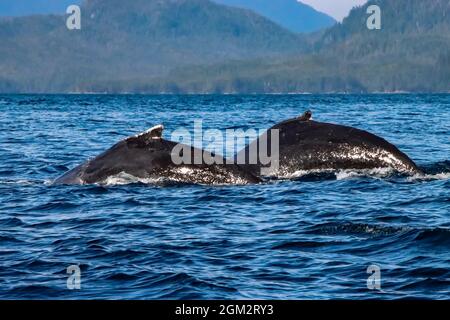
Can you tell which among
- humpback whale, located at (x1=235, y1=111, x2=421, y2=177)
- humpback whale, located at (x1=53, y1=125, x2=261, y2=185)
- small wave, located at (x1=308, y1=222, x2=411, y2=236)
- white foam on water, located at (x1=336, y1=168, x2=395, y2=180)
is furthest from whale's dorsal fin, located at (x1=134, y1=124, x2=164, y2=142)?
white foam on water, located at (x1=336, y1=168, x2=395, y2=180)

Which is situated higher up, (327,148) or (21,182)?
(327,148)

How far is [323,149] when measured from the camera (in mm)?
19719

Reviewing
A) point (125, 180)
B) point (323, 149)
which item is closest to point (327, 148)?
point (323, 149)

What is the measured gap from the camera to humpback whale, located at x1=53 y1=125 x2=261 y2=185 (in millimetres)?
17797

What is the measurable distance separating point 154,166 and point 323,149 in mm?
3952

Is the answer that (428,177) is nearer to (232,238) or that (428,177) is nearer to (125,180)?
(125,180)

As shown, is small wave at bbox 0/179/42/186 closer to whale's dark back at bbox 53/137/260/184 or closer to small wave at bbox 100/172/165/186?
whale's dark back at bbox 53/137/260/184

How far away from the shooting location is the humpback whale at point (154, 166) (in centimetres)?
1780

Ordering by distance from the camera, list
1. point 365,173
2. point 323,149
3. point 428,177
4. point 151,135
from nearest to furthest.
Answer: point 151,135 < point 323,149 < point 365,173 < point 428,177

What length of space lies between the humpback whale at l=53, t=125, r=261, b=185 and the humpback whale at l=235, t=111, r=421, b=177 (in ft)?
3.22
